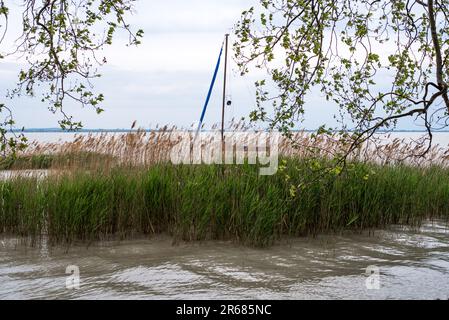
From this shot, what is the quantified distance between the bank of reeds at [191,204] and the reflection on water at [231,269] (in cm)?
25

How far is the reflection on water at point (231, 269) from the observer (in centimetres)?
478

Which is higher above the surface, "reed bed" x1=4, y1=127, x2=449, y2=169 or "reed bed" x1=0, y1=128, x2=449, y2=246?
"reed bed" x1=4, y1=127, x2=449, y2=169

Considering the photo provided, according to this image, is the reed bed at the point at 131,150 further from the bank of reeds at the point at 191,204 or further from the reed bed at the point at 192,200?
the bank of reeds at the point at 191,204

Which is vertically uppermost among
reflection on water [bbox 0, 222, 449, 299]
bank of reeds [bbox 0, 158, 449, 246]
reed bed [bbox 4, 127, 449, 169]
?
reed bed [bbox 4, 127, 449, 169]

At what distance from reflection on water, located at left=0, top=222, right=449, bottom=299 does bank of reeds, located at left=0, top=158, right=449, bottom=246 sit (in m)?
0.25

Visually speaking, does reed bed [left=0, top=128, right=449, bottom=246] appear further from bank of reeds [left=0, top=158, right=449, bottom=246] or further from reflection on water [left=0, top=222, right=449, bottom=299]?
reflection on water [left=0, top=222, right=449, bottom=299]

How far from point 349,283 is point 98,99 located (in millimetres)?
3162

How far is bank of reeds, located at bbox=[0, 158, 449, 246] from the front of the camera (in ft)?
21.5

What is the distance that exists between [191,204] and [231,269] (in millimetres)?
1304

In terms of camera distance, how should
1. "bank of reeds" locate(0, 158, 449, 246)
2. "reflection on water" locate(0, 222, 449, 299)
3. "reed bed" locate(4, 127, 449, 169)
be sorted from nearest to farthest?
1. "reflection on water" locate(0, 222, 449, 299)
2. "bank of reeds" locate(0, 158, 449, 246)
3. "reed bed" locate(4, 127, 449, 169)

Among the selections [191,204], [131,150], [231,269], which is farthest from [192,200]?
[131,150]

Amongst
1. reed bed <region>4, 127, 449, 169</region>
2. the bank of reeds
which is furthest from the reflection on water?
reed bed <region>4, 127, 449, 169</region>

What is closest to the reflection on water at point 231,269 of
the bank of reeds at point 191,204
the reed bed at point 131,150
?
the bank of reeds at point 191,204
